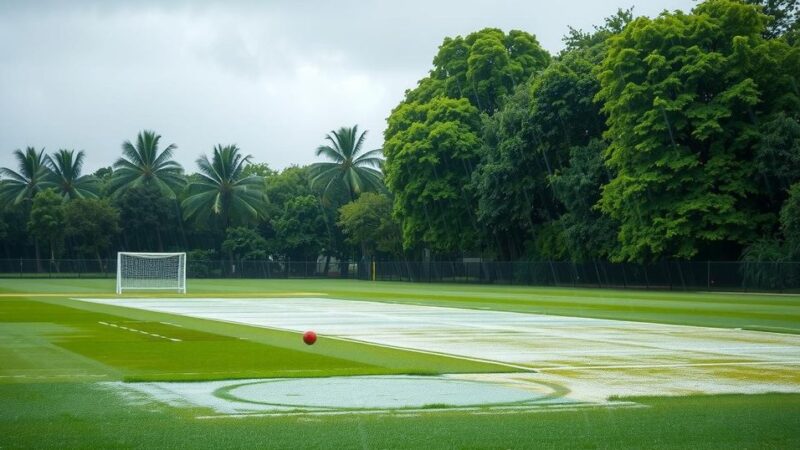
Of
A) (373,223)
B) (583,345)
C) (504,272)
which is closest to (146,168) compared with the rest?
(373,223)

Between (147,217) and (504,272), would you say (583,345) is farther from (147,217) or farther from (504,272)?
(147,217)

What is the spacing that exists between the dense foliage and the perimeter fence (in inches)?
46.8

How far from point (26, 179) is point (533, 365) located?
100171mm

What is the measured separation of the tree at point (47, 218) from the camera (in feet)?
316

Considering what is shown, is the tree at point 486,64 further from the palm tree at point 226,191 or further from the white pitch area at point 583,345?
the white pitch area at point 583,345

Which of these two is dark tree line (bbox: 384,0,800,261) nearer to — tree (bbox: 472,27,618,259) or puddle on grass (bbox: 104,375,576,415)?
tree (bbox: 472,27,618,259)

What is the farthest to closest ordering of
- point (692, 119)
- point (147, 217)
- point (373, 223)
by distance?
point (147, 217)
point (373, 223)
point (692, 119)

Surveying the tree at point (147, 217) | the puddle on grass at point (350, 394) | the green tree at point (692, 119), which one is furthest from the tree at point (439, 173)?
the puddle on grass at point (350, 394)

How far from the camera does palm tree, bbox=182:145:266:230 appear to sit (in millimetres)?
102375

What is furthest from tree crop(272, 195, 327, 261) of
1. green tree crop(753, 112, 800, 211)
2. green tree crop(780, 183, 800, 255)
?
green tree crop(780, 183, 800, 255)

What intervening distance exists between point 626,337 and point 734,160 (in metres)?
36.0

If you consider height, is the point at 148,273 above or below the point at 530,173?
below

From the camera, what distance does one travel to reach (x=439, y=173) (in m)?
80.9

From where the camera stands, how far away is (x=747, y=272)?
→ 55.2m
